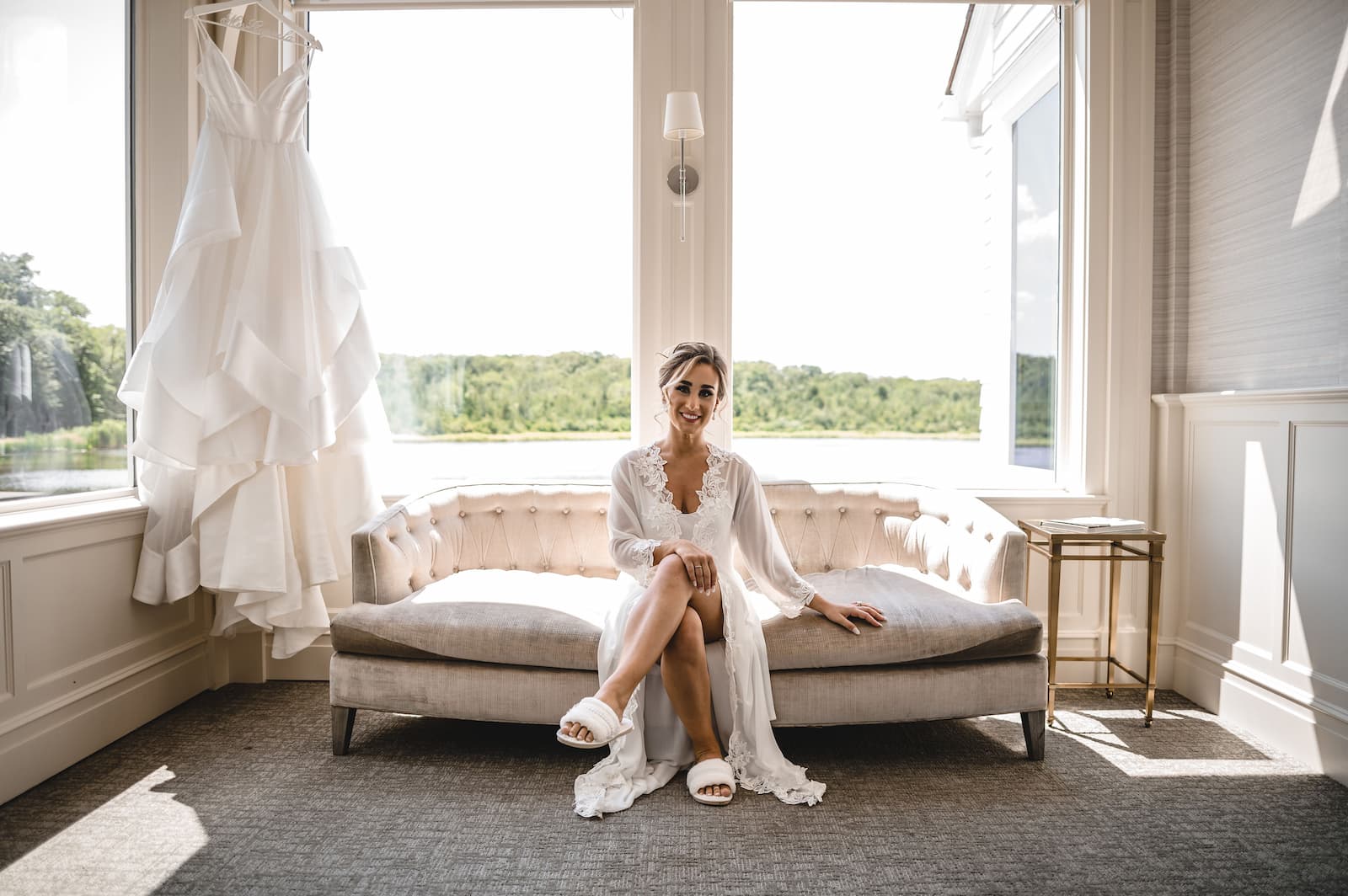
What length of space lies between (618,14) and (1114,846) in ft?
11.2

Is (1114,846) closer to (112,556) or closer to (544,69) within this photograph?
(112,556)

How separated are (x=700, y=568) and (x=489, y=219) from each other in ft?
6.49

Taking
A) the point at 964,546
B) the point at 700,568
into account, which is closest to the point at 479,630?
the point at 700,568

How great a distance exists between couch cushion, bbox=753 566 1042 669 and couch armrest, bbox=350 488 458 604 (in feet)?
3.95

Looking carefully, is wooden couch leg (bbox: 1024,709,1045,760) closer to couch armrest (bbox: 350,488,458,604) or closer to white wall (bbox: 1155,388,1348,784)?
Result: white wall (bbox: 1155,388,1348,784)

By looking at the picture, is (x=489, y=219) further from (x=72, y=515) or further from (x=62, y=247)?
(x=72, y=515)

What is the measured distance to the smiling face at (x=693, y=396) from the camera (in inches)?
111

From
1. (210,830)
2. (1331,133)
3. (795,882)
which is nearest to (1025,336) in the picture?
(1331,133)

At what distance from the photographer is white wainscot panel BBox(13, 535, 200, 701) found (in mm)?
2568

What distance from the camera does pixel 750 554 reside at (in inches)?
112

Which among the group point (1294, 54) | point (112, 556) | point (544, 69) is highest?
point (544, 69)

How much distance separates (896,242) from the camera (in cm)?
378

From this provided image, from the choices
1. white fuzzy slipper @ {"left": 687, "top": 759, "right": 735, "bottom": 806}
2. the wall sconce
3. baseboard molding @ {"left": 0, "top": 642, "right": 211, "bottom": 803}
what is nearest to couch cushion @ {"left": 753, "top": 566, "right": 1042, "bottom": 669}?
white fuzzy slipper @ {"left": 687, "top": 759, "right": 735, "bottom": 806}

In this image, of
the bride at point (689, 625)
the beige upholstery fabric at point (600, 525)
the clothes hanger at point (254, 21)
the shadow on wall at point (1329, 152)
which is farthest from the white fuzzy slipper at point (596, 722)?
the shadow on wall at point (1329, 152)
